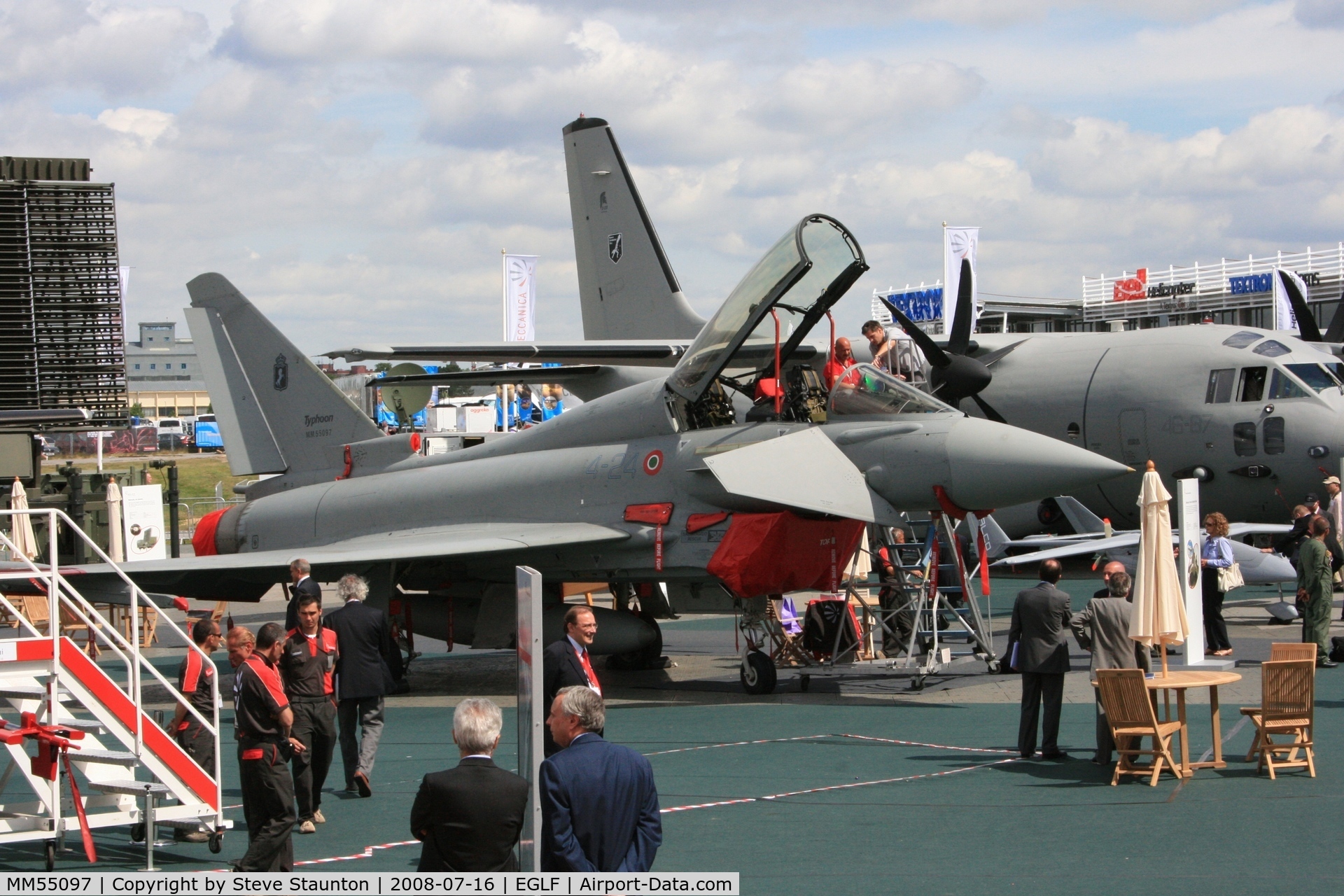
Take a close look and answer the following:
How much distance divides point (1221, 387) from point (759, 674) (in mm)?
9130

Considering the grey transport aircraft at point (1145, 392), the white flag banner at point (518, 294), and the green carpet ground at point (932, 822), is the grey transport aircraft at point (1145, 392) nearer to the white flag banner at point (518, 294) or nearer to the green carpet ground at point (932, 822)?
the green carpet ground at point (932, 822)

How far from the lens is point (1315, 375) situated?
18.0 meters

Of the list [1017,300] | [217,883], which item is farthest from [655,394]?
[1017,300]

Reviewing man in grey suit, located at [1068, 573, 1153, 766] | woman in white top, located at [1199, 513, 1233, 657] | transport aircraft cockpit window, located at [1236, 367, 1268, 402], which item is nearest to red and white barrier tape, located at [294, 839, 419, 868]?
man in grey suit, located at [1068, 573, 1153, 766]

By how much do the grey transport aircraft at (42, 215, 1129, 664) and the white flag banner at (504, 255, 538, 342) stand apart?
2829 cm

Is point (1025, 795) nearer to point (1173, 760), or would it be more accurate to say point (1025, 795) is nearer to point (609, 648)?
point (1173, 760)

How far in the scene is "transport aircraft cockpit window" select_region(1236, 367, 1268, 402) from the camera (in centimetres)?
1800

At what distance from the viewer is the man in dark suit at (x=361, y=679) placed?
8.80 metres

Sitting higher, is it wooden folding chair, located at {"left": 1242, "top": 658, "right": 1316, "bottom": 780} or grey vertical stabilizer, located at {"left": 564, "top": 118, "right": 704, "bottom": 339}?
grey vertical stabilizer, located at {"left": 564, "top": 118, "right": 704, "bottom": 339}

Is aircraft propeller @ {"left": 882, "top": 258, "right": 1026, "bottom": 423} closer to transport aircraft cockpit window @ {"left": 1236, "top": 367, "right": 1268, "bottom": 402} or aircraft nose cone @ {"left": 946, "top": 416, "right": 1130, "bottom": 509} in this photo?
transport aircraft cockpit window @ {"left": 1236, "top": 367, "right": 1268, "bottom": 402}

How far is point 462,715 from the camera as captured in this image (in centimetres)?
495

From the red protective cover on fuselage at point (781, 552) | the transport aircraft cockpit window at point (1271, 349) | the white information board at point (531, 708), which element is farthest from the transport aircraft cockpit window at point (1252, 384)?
the white information board at point (531, 708)

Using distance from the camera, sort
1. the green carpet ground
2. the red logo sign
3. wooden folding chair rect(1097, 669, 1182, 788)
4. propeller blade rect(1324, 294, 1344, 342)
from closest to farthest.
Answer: the green carpet ground → wooden folding chair rect(1097, 669, 1182, 788) → propeller blade rect(1324, 294, 1344, 342) → the red logo sign

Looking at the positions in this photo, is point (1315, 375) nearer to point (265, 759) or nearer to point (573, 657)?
point (573, 657)
